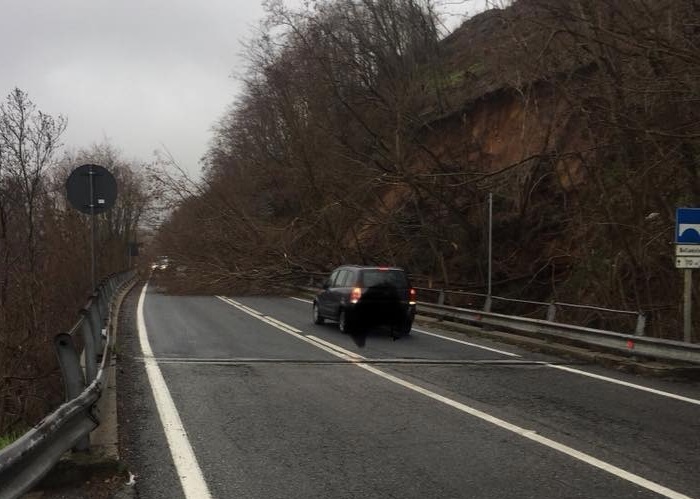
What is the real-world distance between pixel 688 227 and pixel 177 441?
916cm

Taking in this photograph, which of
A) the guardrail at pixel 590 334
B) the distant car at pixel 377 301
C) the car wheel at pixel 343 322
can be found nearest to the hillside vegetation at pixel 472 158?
the guardrail at pixel 590 334

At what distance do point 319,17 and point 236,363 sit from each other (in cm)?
2144

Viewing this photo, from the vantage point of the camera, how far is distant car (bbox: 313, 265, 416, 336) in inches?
620

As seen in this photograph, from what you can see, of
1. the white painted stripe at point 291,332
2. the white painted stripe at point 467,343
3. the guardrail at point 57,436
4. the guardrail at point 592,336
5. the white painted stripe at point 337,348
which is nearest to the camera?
the guardrail at point 57,436

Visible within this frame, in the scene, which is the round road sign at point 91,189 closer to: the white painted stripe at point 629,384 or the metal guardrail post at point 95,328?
the metal guardrail post at point 95,328

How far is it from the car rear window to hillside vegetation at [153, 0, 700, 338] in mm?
4719

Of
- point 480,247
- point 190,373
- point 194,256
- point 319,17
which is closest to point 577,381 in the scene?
point 190,373

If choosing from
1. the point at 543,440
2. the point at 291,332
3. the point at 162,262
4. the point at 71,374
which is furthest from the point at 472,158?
the point at 71,374

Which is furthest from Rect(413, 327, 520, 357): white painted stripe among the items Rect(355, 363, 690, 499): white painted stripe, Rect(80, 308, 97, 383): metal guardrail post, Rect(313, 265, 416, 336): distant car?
Rect(80, 308, 97, 383): metal guardrail post

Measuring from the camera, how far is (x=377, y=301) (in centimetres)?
1583

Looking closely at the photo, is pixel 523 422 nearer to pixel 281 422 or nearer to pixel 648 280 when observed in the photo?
pixel 281 422

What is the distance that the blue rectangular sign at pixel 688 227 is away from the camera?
37.2 feet

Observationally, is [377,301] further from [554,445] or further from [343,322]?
[554,445]

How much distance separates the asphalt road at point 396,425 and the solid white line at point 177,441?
2cm
